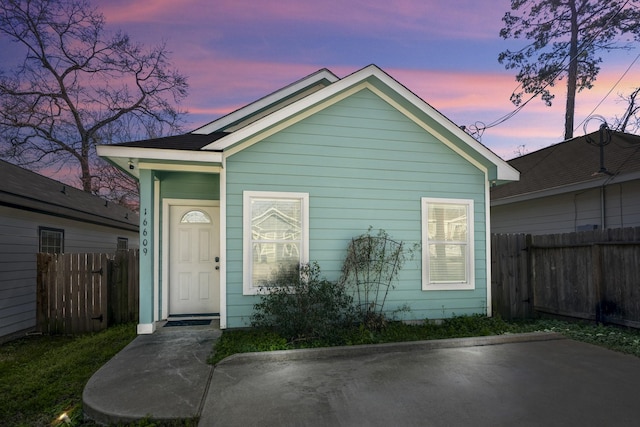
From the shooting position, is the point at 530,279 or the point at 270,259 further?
the point at 530,279

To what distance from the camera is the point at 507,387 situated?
13.8ft

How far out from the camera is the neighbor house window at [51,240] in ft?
28.2

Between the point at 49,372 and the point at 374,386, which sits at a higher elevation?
the point at 374,386

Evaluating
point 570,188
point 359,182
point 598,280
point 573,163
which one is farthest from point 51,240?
point 573,163

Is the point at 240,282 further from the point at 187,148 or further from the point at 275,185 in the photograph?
the point at 187,148

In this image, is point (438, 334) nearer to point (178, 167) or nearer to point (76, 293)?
point (178, 167)

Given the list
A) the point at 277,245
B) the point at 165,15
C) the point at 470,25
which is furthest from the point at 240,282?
the point at 470,25

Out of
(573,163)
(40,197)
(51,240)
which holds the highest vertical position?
(573,163)

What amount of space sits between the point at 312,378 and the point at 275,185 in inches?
133

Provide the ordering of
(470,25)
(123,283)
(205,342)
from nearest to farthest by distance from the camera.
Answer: (205,342)
(123,283)
(470,25)

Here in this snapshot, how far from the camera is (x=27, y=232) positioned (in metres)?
8.02

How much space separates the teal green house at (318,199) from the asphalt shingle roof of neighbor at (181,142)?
3 cm

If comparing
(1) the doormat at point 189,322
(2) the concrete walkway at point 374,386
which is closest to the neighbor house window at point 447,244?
Answer: (2) the concrete walkway at point 374,386

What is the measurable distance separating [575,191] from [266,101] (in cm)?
822
